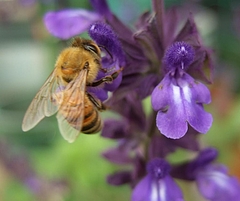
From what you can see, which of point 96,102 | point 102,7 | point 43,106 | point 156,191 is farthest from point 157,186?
point 102,7

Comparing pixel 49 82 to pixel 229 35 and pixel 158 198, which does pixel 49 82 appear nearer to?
pixel 158 198

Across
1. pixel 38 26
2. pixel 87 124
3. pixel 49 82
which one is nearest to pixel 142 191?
pixel 87 124

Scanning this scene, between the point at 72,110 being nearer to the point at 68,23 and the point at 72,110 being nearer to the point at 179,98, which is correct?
the point at 179,98

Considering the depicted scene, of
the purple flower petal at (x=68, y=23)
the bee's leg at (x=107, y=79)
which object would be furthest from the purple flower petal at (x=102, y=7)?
the bee's leg at (x=107, y=79)

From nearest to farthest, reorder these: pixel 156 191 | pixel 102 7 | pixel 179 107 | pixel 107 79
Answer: pixel 179 107 < pixel 107 79 < pixel 156 191 < pixel 102 7

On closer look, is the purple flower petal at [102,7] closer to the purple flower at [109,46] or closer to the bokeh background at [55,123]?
the purple flower at [109,46]

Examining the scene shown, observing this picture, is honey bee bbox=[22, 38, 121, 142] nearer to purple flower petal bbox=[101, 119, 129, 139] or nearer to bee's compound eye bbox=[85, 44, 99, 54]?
bee's compound eye bbox=[85, 44, 99, 54]
